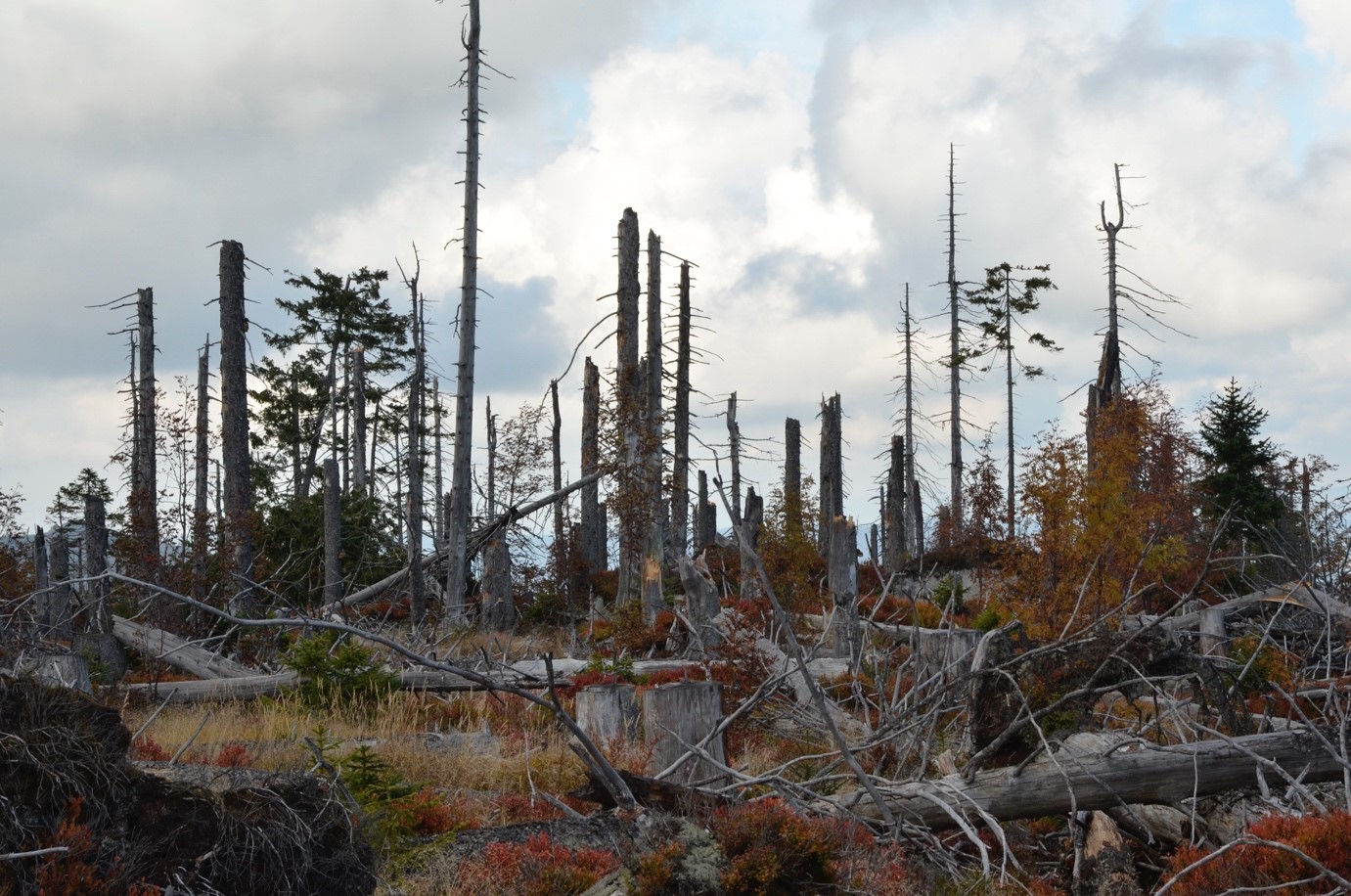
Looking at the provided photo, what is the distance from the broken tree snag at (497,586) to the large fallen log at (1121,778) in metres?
13.4

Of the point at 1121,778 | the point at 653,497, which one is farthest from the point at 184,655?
the point at 1121,778

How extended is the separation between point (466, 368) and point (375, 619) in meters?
4.55

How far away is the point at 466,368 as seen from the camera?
63.2 ft

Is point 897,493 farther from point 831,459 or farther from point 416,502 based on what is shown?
point 416,502

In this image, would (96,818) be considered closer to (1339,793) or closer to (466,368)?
(1339,793)

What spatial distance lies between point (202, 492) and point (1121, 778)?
33813 mm

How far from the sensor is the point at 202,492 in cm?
3506

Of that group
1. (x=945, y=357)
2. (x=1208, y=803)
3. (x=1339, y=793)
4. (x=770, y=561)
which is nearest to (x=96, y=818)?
(x=1208, y=803)

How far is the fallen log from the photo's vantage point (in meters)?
12.8

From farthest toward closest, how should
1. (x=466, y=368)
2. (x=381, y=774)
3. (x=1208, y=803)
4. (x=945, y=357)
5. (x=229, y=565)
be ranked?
(x=945, y=357) < (x=466, y=368) < (x=229, y=565) < (x=381, y=774) < (x=1208, y=803)

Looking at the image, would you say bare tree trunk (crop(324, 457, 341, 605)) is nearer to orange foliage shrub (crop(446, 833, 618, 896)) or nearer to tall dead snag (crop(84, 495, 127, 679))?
tall dead snag (crop(84, 495, 127, 679))

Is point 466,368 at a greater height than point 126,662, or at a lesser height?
greater

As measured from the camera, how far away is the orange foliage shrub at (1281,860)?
16.1 ft

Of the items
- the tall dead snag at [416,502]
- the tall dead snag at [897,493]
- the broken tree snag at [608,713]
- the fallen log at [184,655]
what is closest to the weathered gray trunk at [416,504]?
the tall dead snag at [416,502]
